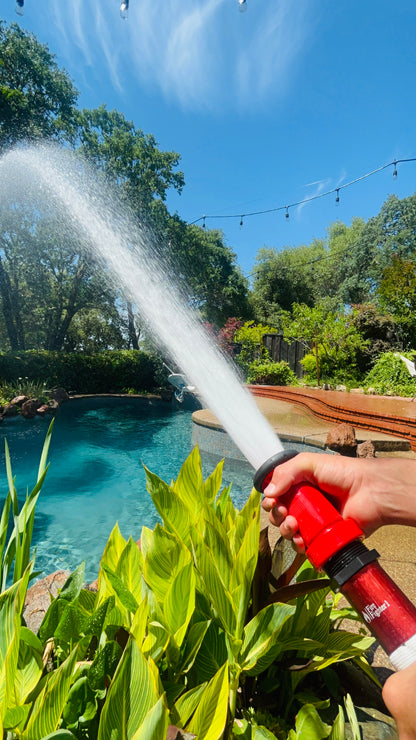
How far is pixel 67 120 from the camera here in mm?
17047

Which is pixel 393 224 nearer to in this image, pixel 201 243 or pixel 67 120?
pixel 201 243

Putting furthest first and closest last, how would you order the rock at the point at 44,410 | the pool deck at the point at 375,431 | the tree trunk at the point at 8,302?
the tree trunk at the point at 8,302 < the rock at the point at 44,410 < the pool deck at the point at 375,431

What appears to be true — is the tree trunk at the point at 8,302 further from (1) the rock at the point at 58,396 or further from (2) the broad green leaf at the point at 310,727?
(2) the broad green leaf at the point at 310,727

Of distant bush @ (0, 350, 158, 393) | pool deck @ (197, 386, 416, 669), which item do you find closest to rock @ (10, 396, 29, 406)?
distant bush @ (0, 350, 158, 393)

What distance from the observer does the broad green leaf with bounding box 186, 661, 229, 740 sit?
2.25ft

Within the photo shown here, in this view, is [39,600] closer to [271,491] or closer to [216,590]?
[216,590]

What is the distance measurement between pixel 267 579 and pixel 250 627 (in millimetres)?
220

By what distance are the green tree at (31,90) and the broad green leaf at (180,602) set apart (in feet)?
59.2

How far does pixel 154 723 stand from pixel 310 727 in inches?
20.2

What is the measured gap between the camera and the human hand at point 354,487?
85 cm

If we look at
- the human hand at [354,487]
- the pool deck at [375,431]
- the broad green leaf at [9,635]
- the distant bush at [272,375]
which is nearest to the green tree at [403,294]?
the distant bush at [272,375]

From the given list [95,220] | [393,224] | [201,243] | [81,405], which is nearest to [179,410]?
[81,405]

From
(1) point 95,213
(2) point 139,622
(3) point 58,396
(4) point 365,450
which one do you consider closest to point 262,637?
(2) point 139,622

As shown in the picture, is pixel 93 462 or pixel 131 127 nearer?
pixel 93 462
